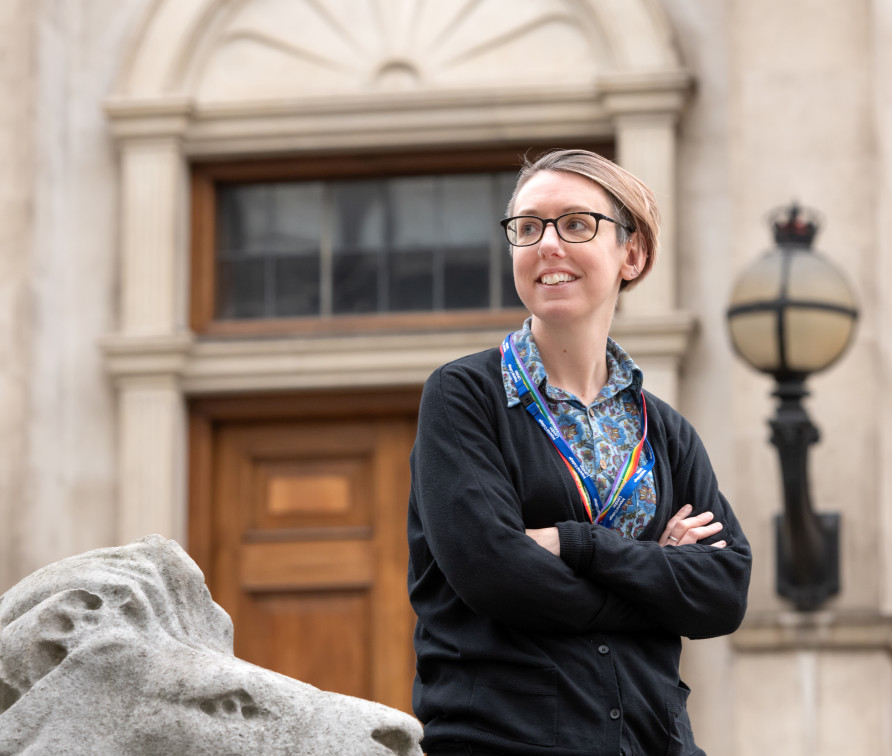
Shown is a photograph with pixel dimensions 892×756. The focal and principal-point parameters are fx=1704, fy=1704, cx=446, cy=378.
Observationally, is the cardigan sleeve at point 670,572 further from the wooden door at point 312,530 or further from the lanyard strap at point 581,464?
the wooden door at point 312,530

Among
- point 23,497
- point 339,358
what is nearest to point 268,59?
point 339,358

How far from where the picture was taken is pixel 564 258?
98.7 inches

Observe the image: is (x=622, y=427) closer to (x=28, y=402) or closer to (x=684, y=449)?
(x=684, y=449)

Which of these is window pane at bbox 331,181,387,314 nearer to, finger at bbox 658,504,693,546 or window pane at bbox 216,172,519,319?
window pane at bbox 216,172,519,319

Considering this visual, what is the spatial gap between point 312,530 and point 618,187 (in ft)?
17.0

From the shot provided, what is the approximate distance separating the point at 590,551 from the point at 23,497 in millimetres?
5203

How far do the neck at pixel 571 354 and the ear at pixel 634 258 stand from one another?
0.10 m

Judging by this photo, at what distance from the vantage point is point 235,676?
2.24 metres

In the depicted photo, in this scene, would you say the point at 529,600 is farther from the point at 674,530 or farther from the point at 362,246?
the point at 362,246

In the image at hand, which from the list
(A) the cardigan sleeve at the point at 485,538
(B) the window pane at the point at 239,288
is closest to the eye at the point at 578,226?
(A) the cardigan sleeve at the point at 485,538

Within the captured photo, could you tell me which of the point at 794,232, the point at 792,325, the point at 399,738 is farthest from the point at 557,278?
the point at 794,232

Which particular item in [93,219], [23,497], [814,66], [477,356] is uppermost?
A: [814,66]

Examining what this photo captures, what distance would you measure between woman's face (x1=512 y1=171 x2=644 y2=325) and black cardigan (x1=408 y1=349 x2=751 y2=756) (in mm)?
137

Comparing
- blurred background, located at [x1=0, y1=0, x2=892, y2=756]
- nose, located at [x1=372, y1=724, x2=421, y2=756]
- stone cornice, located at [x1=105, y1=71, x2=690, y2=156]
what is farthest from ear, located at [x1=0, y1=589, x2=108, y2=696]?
stone cornice, located at [x1=105, y1=71, x2=690, y2=156]
